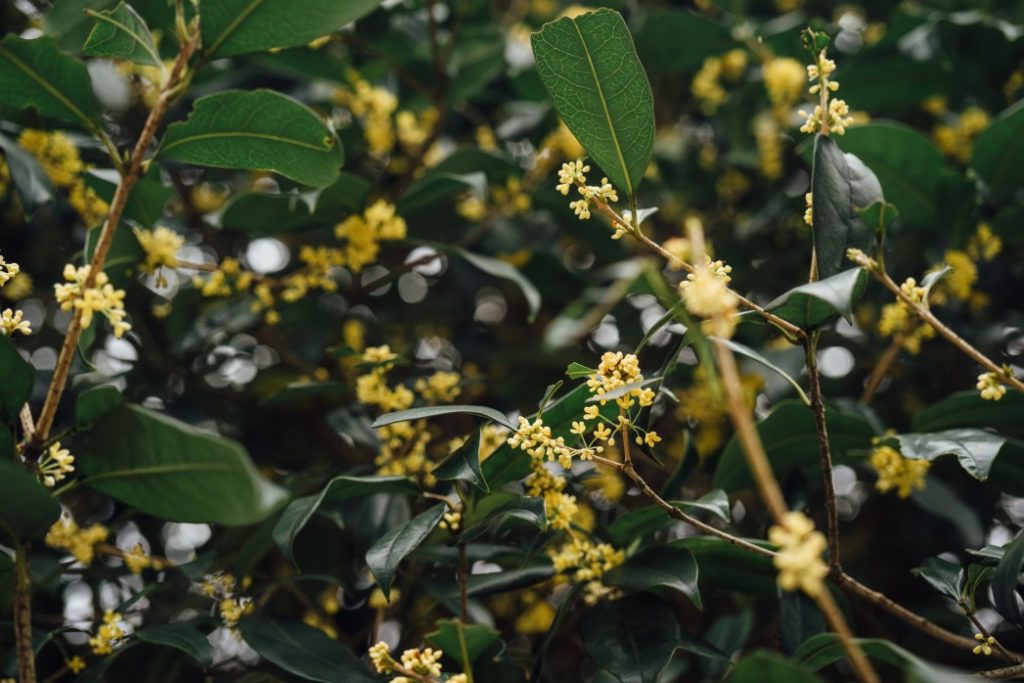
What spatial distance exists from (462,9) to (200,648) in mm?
1427

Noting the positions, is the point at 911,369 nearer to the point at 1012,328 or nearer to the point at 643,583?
the point at 1012,328

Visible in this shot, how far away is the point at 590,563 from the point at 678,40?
150cm

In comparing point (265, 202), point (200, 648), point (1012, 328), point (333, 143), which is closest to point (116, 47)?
point (333, 143)

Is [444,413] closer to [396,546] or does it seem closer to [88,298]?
[396,546]

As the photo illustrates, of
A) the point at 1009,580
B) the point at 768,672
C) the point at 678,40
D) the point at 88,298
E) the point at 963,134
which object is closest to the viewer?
the point at 768,672

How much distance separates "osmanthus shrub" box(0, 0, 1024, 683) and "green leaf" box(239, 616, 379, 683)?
11 mm

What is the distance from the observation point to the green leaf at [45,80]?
1.24m

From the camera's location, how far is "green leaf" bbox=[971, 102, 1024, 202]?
161cm

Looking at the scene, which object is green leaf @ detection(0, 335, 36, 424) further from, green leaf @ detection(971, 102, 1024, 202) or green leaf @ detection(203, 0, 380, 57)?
green leaf @ detection(971, 102, 1024, 202)

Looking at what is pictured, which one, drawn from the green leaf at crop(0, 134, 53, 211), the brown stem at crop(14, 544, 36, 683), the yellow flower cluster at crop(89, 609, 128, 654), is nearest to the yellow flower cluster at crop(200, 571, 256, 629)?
the yellow flower cluster at crop(89, 609, 128, 654)

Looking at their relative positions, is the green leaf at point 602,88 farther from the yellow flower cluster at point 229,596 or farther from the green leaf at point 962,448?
the yellow flower cluster at point 229,596

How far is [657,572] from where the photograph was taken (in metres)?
1.19

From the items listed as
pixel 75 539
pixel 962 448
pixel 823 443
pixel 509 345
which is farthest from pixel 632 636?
pixel 509 345

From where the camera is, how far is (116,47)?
1161 millimetres
